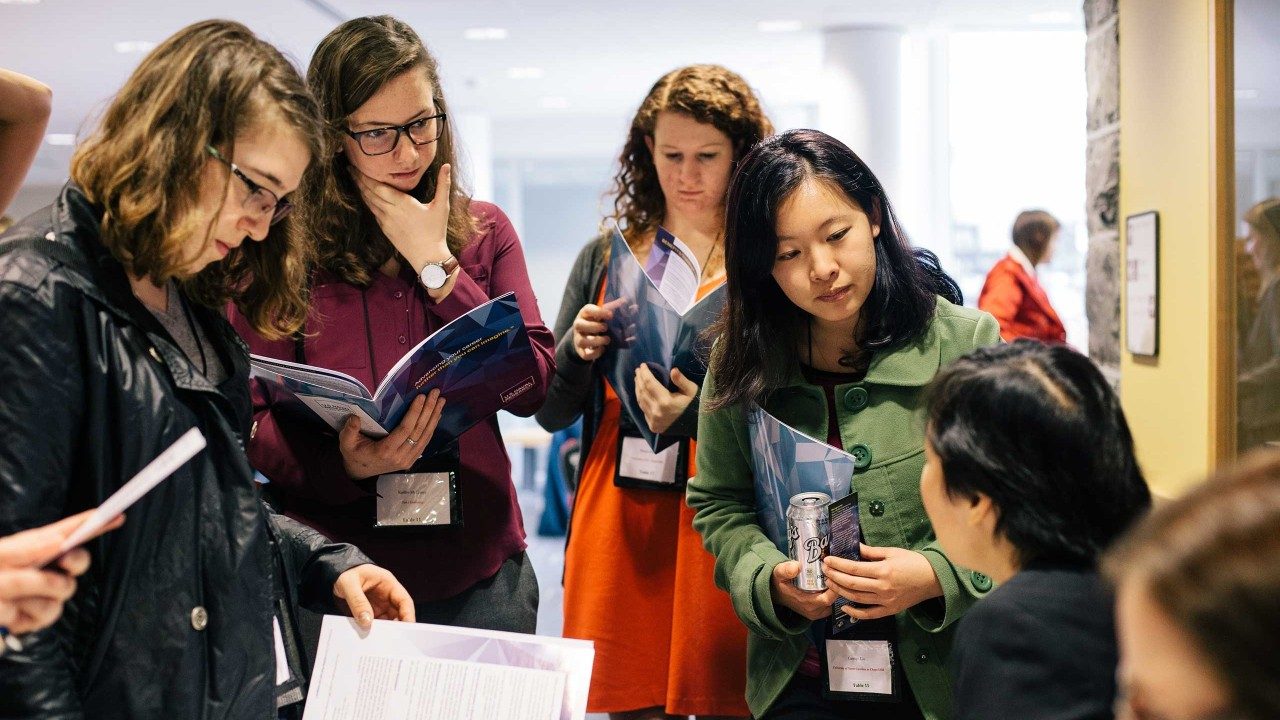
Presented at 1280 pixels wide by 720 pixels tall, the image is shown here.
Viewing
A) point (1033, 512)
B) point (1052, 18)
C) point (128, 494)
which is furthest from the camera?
point (1052, 18)

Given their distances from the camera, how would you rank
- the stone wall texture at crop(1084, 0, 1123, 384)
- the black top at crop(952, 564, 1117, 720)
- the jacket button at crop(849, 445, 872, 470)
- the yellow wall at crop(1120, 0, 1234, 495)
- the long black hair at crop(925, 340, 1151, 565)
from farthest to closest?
the stone wall texture at crop(1084, 0, 1123, 384), the yellow wall at crop(1120, 0, 1234, 495), the jacket button at crop(849, 445, 872, 470), the long black hair at crop(925, 340, 1151, 565), the black top at crop(952, 564, 1117, 720)

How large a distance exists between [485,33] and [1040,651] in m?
7.88

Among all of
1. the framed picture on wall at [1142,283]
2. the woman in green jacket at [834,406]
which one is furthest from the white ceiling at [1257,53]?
the woman in green jacket at [834,406]

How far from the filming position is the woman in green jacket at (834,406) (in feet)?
5.25

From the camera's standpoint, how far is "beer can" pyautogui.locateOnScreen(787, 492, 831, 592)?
1543 millimetres

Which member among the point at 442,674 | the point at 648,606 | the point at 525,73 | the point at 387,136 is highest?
the point at 525,73

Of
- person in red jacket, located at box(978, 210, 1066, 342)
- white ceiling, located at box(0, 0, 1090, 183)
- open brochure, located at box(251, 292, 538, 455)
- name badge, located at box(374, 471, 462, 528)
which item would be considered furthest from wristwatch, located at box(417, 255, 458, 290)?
white ceiling, located at box(0, 0, 1090, 183)

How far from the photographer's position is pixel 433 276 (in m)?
1.90

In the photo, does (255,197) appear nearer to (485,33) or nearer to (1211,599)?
(1211,599)

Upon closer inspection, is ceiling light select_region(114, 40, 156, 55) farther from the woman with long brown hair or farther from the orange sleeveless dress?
the woman with long brown hair

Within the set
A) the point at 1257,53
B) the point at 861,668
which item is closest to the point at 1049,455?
the point at 861,668

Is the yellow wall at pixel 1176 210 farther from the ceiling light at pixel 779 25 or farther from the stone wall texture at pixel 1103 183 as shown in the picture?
the ceiling light at pixel 779 25

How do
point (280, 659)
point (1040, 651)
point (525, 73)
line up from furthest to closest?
point (525, 73)
point (280, 659)
point (1040, 651)

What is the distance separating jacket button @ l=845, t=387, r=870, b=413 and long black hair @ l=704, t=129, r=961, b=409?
0.24ft
